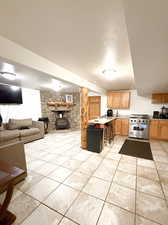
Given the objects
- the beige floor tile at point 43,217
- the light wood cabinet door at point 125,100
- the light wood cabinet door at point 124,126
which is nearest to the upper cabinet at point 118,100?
the light wood cabinet door at point 125,100

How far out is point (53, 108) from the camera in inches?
232

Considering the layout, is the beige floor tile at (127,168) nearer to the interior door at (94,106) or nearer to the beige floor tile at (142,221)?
the beige floor tile at (142,221)

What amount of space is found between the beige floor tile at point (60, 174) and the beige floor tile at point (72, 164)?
12cm

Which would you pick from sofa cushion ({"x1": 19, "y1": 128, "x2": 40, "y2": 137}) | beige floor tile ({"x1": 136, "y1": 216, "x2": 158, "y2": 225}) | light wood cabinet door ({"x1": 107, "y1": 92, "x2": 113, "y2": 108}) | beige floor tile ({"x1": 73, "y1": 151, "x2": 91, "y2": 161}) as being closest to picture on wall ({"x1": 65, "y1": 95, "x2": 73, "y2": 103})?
light wood cabinet door ({"x1": 107, "y1": 92, "x2": 113, "y2": 108})

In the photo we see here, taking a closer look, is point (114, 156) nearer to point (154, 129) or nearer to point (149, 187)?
point (149, 187)

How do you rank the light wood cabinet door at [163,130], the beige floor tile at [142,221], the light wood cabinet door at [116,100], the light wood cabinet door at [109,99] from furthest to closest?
the light wood cabinet door at [109,99] → the light wood cabinet door at [116,100] → the light wood cabinet door at [163,130] → the beige floor tile at [142,221]

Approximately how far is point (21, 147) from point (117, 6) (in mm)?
2407

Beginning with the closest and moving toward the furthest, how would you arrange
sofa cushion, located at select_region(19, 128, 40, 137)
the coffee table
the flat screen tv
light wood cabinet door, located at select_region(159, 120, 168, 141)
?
the coffee table < sofa cushion, located at select_region(19, 128, 40, 137) < the flat screen tv < light wood cabinet door, located at select_region(159, 120, 168, 141)

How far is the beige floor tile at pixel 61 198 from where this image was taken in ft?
4.56

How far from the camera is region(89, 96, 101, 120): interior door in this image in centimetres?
573

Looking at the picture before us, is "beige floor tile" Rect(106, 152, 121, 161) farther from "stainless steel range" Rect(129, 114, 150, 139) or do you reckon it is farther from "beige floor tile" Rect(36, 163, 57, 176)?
"stainless steel range" Rect(129, 114, 150, 139)

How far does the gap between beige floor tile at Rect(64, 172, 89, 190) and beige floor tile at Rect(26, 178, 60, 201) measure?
8.5 inches

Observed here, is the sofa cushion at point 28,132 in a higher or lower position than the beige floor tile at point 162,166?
higher

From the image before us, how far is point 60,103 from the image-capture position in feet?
19.2
